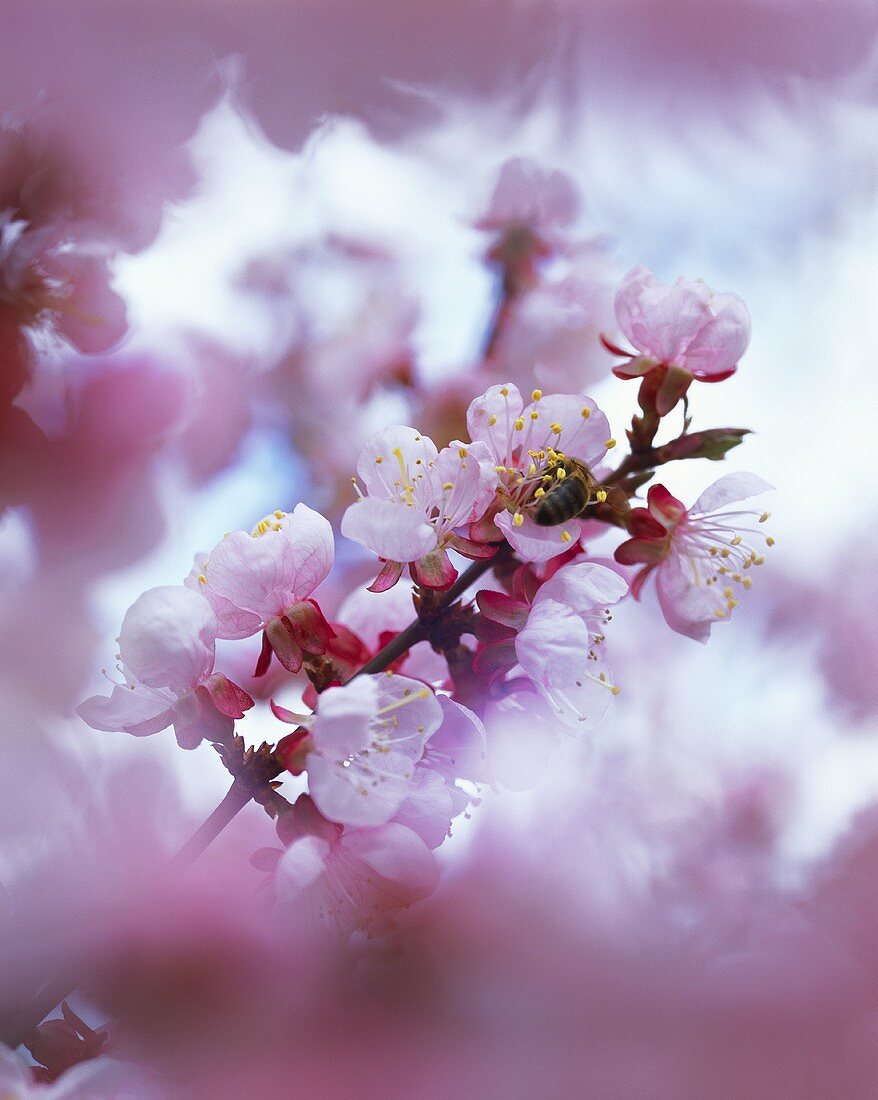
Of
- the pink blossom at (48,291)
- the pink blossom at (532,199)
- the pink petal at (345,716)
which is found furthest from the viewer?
the pink blossom at (532,199)

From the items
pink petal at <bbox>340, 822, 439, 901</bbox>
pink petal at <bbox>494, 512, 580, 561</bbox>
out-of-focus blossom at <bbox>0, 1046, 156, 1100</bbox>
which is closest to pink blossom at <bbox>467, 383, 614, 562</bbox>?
pink petal at <bbox>494, 512, 580, 561</bbox>

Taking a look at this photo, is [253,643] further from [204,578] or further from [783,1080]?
[783,1080]

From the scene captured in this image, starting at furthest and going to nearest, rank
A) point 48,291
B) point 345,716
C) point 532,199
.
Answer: point 532,199, point 48,291, point 345,716

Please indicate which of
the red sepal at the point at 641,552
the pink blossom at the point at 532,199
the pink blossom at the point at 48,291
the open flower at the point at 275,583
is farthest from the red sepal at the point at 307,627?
the pink blossom at the point at 532,199

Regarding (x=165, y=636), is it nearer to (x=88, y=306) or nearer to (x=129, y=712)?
(x=129, y=712)

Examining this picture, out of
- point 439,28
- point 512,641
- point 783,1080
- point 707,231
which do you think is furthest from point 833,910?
point 439,28

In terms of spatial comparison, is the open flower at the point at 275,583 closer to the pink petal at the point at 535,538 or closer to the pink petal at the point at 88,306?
the pink petal at the point at 535,538

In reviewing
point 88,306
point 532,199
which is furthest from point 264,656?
point 532,199
